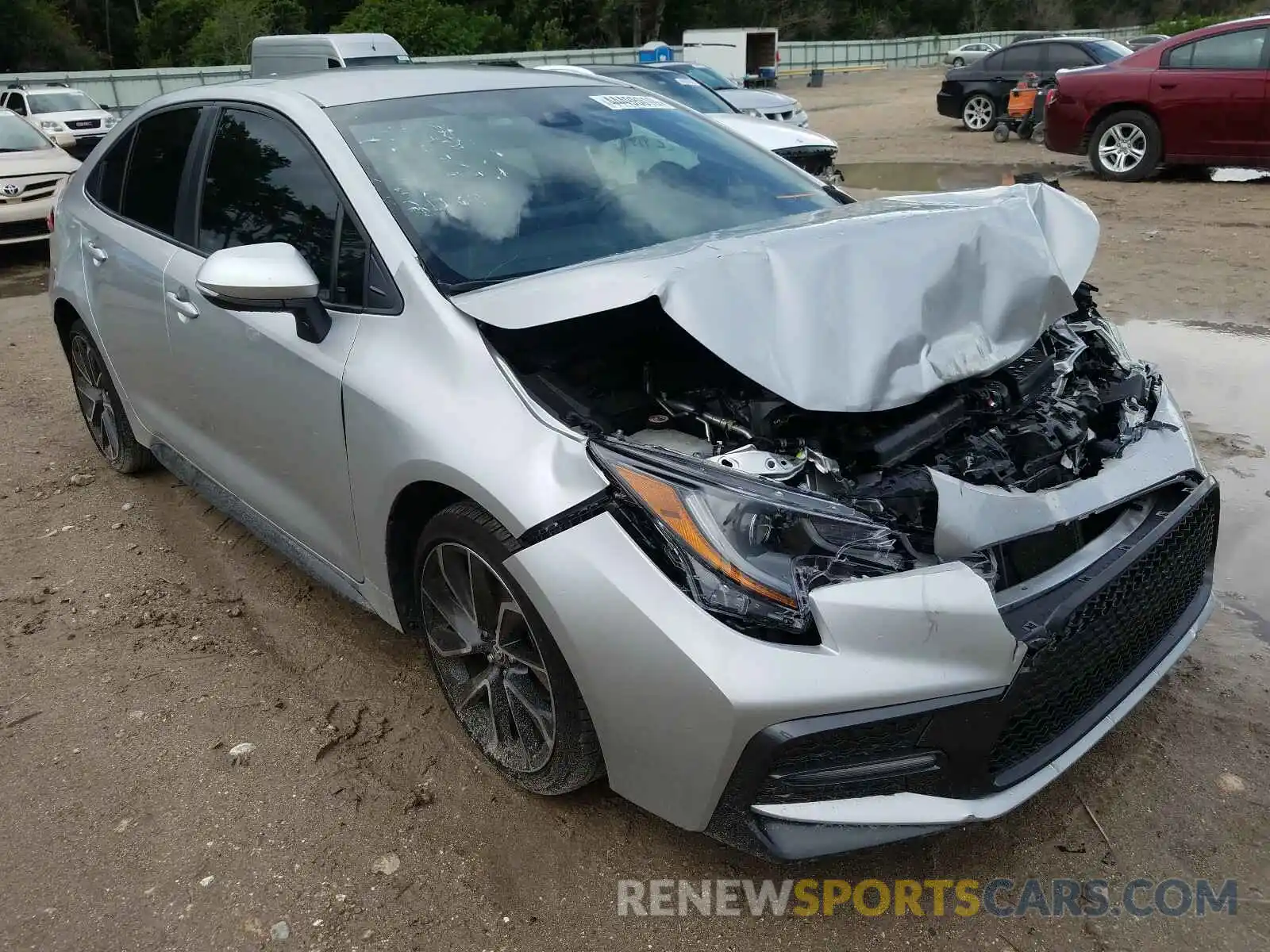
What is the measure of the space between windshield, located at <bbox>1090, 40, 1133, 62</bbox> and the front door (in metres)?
15.9

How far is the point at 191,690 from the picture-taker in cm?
309

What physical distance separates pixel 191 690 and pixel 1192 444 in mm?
2971

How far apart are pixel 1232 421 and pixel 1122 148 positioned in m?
7.43

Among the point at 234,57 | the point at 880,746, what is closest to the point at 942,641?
the point at 880,746

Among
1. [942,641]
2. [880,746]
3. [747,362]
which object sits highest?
[747,362]

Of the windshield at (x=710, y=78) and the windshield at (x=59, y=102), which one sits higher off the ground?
the windshield at (x=710, y=78)

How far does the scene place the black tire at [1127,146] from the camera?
1048 centimetres

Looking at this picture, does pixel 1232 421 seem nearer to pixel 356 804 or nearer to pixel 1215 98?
pixel 356 804

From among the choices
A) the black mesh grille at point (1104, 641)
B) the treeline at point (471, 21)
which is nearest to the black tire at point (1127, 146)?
the black mesh grille at point (1104, 641)

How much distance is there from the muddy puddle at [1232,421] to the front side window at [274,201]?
298 centimetres

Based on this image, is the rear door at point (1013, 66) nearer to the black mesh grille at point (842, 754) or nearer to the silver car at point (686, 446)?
the silver car at point (686, 446)

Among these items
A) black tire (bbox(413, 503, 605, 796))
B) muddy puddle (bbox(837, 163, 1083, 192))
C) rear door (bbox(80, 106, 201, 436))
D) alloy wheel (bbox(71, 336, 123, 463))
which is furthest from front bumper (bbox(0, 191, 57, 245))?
black tire (bbox(413, 503, 605, 796))

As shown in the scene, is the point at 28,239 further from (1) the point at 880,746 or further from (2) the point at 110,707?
(1) the point at 880,746

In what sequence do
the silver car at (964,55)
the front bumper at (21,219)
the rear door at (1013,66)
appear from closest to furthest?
1. the front bumper at (21,219)
2. the rear door at (1013,66)
3. the silver car at (964,55)
